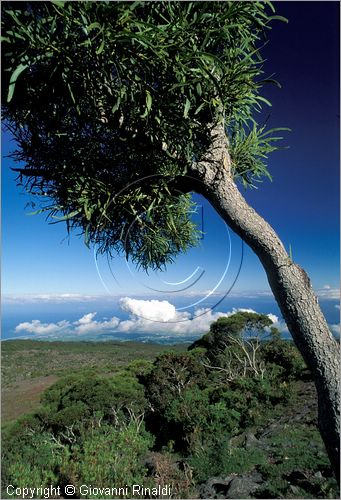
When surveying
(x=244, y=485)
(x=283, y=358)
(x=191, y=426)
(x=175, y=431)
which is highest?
(x=283, y=358)

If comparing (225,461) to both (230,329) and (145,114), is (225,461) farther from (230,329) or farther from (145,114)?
(230,329)

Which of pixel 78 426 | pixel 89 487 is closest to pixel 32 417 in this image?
pixel 78 426

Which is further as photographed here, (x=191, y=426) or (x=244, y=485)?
(x=191, y=426)

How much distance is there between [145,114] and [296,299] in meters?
1.90

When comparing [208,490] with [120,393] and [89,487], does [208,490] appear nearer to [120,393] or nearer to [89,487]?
[89,487]

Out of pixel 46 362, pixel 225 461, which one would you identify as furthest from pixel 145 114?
pixel 46 362

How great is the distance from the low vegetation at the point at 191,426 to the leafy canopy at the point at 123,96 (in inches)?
141

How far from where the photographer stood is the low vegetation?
226 inches

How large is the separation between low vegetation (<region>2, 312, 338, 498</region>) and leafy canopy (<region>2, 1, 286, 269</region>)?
3575 millimetres

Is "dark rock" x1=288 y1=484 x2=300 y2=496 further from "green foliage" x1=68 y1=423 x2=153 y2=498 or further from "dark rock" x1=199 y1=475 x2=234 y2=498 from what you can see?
"green foliage" x1=68 y1=423 x2=153 y2=498

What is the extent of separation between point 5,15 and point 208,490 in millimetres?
5751

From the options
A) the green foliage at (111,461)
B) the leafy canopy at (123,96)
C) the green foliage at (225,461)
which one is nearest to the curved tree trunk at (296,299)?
the leafy canopy at (123,96)

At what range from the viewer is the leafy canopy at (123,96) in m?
2.94

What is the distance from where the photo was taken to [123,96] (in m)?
3.31
